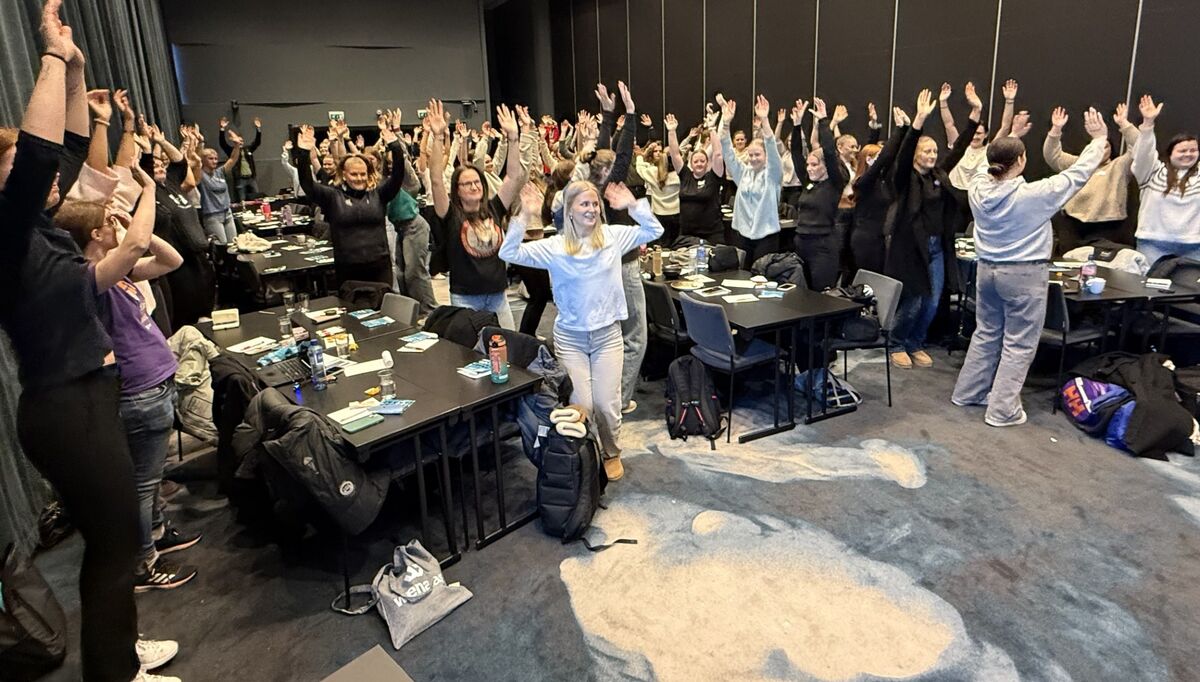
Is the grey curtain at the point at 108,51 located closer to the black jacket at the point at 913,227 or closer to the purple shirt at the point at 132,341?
the purple shirt at the point at 132,341

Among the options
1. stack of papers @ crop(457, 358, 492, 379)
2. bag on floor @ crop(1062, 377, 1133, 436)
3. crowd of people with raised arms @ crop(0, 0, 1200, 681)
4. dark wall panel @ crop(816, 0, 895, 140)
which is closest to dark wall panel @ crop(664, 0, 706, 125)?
dark wall panel @ crop(816, 0, 895, 140)

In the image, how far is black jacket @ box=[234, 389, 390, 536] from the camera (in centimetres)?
278

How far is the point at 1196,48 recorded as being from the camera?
6098mm

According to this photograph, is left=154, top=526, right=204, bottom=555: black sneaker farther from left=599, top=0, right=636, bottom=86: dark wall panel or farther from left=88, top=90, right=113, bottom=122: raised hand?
left=599, top=0, right=636, bottom=86: dark wall panel

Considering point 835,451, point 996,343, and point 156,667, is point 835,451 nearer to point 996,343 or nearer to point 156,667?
point 996,343

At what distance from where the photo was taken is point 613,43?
1388cm

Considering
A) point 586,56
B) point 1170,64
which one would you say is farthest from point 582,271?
point 586,56

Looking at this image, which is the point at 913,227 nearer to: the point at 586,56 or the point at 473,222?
the point at 473,222

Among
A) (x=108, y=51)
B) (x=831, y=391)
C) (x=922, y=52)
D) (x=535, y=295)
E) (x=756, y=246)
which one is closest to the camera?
(x=831, y=391)

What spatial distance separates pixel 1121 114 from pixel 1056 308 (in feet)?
9.23

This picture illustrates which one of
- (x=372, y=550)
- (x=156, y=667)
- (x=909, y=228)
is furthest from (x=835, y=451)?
(x=156, y=667)

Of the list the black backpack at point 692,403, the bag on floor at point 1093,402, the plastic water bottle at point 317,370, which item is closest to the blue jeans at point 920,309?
the bag on floor at point 1093,402

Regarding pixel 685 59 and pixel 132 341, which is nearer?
pixel 132 341

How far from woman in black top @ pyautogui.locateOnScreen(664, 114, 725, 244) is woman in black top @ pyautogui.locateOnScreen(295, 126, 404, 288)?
9.83ft
